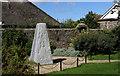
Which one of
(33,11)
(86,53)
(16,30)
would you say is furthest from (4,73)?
(33,11)

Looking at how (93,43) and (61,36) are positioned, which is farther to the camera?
(61,36)

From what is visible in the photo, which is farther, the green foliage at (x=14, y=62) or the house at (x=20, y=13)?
the house at (x=20, y=13)

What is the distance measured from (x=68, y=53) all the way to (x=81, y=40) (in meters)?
1.44

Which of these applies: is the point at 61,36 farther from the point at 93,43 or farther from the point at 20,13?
the point at 20,13

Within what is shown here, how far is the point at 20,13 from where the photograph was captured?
70.7ft

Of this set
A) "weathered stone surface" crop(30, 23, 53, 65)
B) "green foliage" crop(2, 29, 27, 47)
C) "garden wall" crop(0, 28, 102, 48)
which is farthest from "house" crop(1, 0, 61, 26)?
"weathered stone surface" crop(30, 23, 53, 65)

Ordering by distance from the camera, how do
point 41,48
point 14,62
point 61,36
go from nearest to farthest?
point 14,62, point 41,48, point 61,36

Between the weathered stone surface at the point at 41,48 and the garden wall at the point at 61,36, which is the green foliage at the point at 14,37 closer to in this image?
the garden wall at the point at 61,36

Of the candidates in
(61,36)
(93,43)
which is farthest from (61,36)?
(93,43)

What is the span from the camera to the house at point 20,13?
2083cm

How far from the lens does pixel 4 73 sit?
24.4 feet

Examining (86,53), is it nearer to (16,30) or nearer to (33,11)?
(16,30)

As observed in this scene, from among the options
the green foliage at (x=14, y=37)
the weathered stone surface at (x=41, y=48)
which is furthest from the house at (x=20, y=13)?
the weathered stone surface at (x=41, y=48)

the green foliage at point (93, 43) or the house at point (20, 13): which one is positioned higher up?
the house at point (20, 13)
